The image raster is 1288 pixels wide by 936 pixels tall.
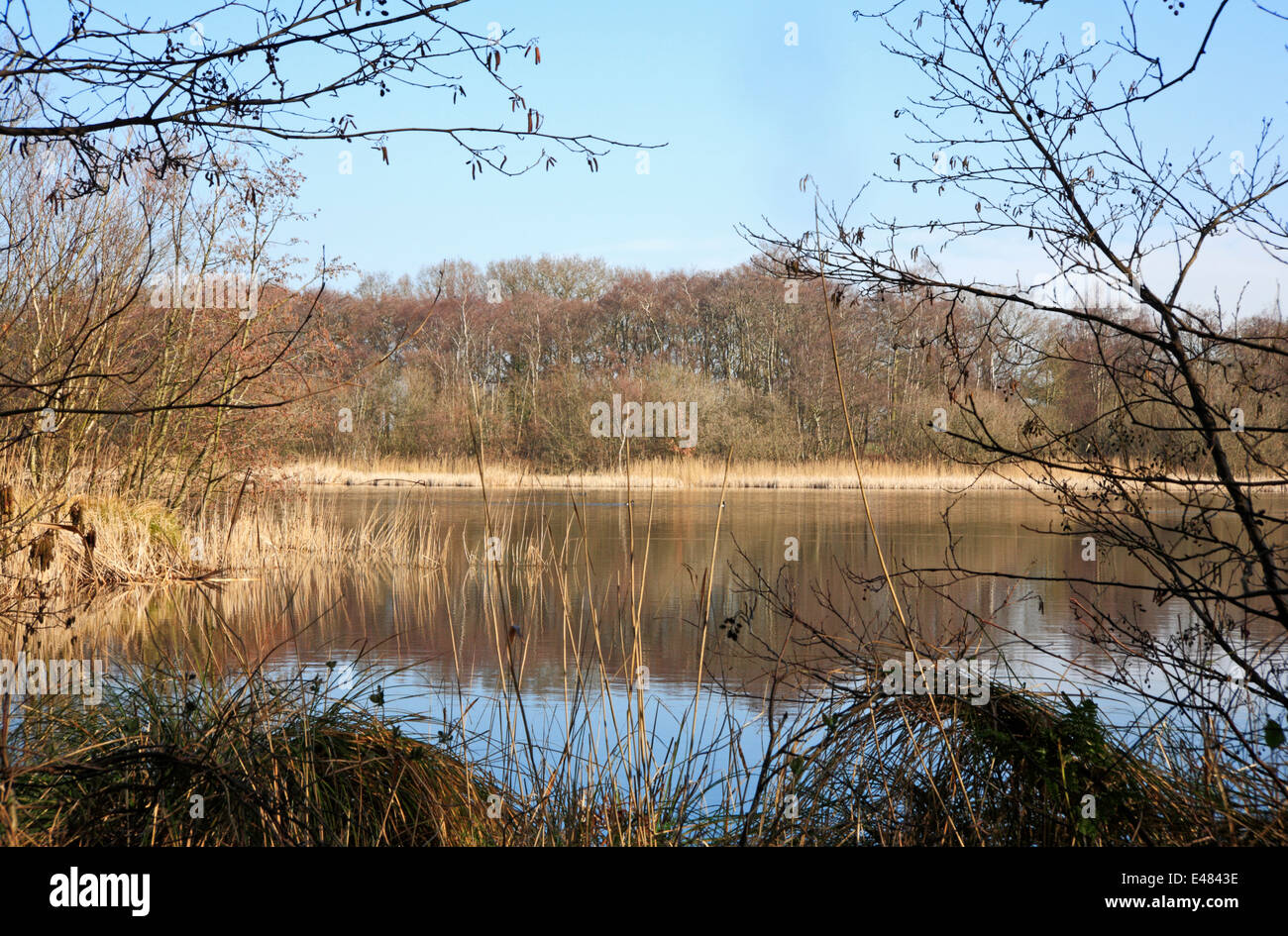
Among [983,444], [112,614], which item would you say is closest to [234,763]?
[983,444]

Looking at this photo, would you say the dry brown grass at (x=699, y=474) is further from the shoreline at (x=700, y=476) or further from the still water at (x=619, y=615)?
the still water at (x=619, y=615)

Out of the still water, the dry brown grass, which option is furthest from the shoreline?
the still water

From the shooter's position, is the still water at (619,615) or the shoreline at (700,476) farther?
the shoreline at (700,476)

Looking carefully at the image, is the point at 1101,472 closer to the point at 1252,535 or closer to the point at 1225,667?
the point at 1252,535

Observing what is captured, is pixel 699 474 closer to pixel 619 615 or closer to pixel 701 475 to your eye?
pixel 701 475

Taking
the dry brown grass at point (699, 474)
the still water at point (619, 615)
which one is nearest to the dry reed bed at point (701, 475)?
the dry brown grass at point (699, 474)

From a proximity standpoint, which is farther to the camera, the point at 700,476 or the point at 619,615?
the point at 700,476

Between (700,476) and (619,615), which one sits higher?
(619,615)

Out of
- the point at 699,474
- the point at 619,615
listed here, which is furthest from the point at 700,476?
the point at 619,615

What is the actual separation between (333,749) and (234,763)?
1.39 feet

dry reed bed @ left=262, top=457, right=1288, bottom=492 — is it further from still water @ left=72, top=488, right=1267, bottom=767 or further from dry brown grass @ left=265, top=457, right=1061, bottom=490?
still water @ left=72, top=488, right=1267, bottom=767

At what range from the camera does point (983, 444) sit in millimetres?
2350

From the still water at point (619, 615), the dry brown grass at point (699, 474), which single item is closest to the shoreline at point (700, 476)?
the dry brown grass at point (699, 474)

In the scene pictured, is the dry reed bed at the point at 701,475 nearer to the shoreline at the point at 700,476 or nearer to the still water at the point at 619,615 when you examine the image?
the shoreline at the point at 700,476
